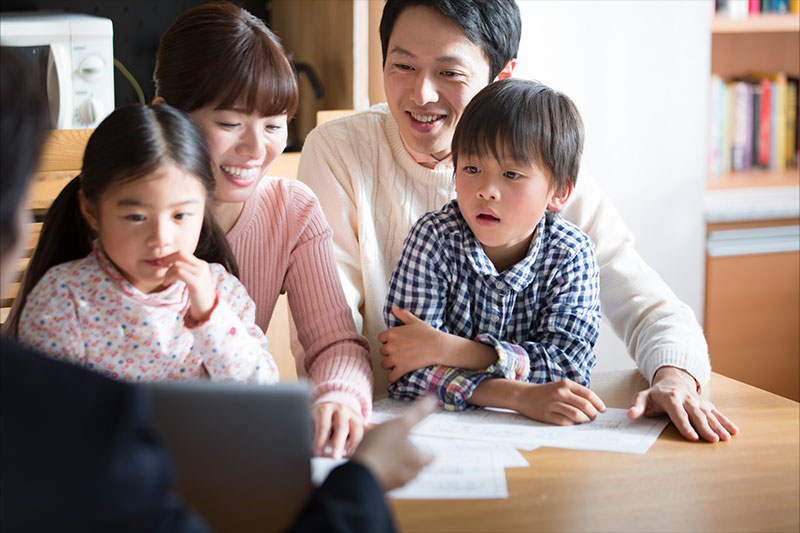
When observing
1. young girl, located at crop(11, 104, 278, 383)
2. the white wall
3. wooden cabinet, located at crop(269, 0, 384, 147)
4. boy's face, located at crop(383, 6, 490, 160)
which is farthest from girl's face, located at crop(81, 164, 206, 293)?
the white wall

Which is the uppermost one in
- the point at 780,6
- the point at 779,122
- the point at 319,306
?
the point at 780,6

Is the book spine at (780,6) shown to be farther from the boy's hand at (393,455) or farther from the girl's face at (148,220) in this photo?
the boy's hand at (393,455)

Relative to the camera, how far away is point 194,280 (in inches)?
43.9

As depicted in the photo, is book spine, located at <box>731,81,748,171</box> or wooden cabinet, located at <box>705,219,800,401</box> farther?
book spine, located at <box>731,81,748,171</box>

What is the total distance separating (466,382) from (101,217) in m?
0.55

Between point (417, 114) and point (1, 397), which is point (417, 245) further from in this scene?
point (1, 397)

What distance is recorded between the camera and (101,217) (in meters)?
1.14

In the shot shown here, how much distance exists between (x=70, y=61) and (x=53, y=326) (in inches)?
57.0

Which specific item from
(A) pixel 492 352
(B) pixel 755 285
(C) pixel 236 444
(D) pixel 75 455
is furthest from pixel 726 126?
(D) pixel 75 455

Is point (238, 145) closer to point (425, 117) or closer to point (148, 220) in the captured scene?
point (148, 220)

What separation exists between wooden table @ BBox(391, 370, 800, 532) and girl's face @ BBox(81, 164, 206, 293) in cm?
41

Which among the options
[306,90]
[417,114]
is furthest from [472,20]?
[306,90]

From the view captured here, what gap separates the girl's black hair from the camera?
1.12 meters

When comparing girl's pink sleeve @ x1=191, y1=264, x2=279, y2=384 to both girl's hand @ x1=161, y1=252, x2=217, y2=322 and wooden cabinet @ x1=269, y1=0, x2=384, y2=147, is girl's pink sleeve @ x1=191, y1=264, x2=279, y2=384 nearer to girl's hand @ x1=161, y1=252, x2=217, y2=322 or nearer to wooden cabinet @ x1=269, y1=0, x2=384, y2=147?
girl's hand @ x1=161, y1=252, x2=217, y2=322
